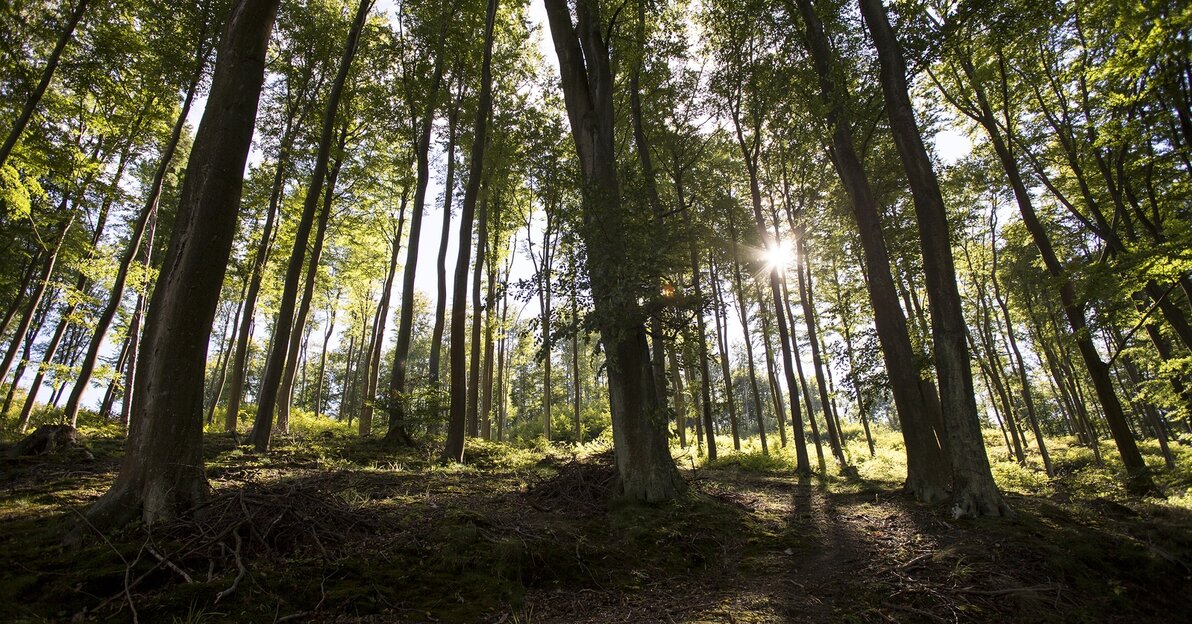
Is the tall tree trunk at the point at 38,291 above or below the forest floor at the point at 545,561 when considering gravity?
above

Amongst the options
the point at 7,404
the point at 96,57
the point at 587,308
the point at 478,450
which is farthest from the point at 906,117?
the point at 7,404

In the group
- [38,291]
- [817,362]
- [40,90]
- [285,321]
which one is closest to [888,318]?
[817,362]

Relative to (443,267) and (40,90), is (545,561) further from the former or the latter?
(40,90)

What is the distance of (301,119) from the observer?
1375 cm

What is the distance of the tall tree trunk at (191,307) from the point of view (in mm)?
4170

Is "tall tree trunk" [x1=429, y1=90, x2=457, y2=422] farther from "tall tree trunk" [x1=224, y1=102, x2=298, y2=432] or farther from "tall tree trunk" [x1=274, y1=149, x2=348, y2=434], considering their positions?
"tall tree trunk" [x1=224, y1=102, x2=298, y2=432]

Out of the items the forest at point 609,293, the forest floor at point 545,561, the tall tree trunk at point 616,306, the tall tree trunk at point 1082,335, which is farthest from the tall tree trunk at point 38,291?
the tall tree trunk at point 1082,335

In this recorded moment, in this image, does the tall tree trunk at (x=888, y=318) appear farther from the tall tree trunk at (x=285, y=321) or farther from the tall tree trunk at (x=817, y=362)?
the tall tree trunk at (x=285, y=321)

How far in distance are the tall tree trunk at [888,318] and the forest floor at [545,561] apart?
1334mm

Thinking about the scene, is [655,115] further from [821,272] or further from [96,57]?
[96,57]

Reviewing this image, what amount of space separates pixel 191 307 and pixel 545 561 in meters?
4.09

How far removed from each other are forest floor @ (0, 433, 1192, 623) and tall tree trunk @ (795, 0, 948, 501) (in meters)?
1.33

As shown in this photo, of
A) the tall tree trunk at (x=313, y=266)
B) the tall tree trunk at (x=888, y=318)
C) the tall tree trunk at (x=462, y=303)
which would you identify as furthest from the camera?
the tall tree trunk at (x=313, y=266)

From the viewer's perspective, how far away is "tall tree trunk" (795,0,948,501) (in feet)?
26.5
